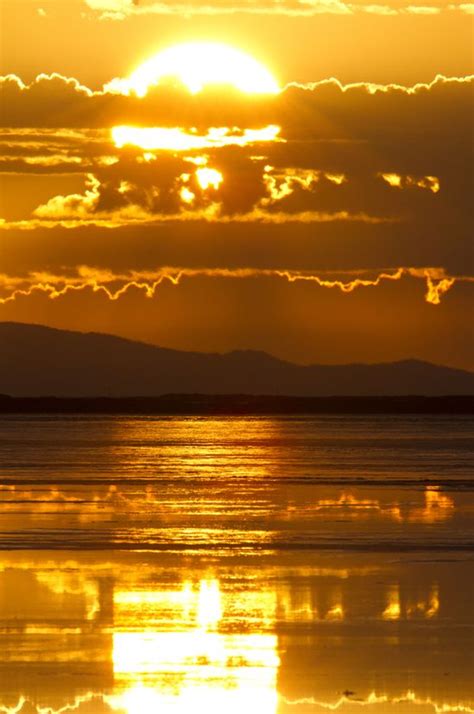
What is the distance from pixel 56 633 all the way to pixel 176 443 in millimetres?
77895

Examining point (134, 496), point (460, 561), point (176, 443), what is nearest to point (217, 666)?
point (460, 561)

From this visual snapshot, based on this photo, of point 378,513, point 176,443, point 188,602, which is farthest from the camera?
point 176,443

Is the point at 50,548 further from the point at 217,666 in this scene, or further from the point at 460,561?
the point at 217,666

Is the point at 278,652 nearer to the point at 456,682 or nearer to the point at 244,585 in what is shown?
the point at 456,682

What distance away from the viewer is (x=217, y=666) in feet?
56.3

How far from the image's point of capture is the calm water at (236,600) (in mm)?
16094

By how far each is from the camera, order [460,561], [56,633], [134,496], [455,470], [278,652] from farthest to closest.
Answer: [455,470], [134,496], [460,561], [56,633], [278,652]

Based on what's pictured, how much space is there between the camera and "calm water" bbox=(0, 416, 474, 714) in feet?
52.8

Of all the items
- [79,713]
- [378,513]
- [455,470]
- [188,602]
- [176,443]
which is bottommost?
[79,713]

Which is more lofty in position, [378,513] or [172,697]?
[378,513]

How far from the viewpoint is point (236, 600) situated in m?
22.0

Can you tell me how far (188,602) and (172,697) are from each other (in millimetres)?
6219

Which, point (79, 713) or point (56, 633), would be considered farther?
point (56, 633)

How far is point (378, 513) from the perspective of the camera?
36469mm
